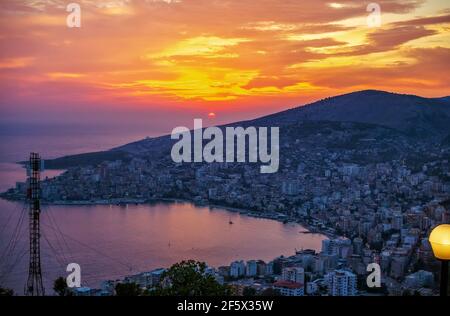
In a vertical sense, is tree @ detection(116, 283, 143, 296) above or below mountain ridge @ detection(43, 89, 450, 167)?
below

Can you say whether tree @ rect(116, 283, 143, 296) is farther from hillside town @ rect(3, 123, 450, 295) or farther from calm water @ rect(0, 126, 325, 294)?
hillside town @ rect(3, 123, 450, 295)

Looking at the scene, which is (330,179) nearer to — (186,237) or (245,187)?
(245,187)

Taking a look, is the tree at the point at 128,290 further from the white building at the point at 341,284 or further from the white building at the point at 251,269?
the white building at the point at 251,269

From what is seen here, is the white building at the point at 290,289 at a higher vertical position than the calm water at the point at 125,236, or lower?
lower

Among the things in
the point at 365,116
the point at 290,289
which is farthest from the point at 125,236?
the point at 365,116

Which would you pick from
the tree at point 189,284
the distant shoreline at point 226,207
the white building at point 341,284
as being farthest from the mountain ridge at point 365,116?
the tree at point 189,284

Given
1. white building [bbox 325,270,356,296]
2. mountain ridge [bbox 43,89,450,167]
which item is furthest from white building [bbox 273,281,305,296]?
mountain ridge [bbox 43,89,450,167]

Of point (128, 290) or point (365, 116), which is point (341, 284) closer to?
point (128, 290)
